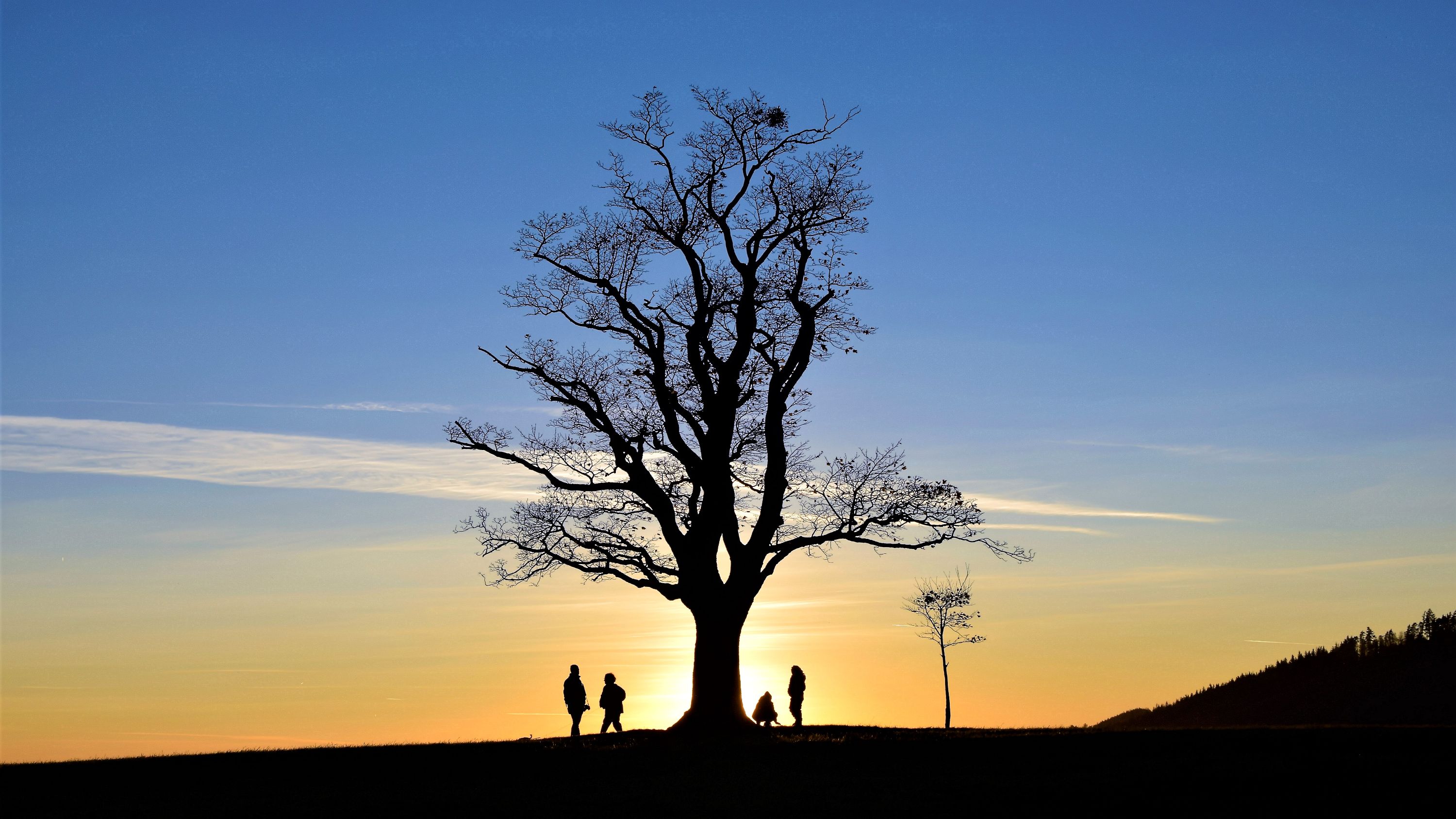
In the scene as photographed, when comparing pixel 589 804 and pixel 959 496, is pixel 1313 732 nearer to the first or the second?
pixel 959 496

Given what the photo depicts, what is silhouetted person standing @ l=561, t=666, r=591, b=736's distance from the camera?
2875cm

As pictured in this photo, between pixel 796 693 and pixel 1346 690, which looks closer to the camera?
pixel 796 693

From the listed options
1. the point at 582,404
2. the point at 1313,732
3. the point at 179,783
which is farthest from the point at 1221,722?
the point at 179,783

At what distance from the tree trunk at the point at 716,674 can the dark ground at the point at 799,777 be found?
355 centimetres

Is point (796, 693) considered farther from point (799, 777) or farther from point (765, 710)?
point (799, 777)

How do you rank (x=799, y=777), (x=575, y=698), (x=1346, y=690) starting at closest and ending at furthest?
1. (x=799, y=777)
2. (x=575, y=698)
3. (x=1346, y=690)

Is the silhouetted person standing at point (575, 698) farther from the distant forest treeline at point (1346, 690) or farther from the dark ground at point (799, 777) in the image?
the distant forest treeline at point (1346, 690)

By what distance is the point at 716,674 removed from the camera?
1140 inches

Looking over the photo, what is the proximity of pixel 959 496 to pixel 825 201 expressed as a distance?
343 inches

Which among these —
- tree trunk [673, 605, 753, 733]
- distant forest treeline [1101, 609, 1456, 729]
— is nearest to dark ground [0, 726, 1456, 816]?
tree trunk [673, 605, 753, 733]

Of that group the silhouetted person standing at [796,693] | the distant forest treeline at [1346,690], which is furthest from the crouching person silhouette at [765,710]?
the distant forest treeline at [1346,690]

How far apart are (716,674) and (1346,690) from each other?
29992mm

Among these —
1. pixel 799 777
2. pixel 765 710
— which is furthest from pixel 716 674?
pixel 799 777

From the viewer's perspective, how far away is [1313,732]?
21672 millimetres
